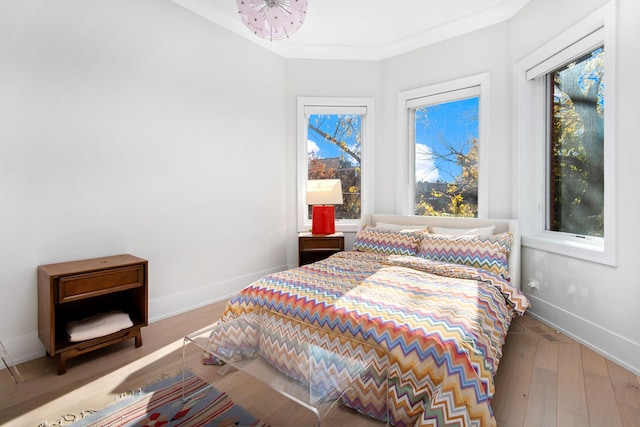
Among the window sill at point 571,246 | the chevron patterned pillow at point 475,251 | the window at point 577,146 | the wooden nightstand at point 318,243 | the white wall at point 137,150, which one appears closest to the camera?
the white wall at point 137,150

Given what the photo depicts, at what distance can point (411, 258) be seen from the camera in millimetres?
2775

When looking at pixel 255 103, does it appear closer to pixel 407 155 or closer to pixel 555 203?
pixel 407 155

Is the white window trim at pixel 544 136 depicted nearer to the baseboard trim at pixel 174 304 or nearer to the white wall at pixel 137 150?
the white wall at pixel 137 150

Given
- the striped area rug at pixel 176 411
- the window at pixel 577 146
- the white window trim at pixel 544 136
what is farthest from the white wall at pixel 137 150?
the window at pixel 577 146

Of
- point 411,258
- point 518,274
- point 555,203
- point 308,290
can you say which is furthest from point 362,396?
point 555,203

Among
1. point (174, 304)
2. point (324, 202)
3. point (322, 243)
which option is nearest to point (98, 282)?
point (174, 304)

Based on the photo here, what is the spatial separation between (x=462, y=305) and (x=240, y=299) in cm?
137

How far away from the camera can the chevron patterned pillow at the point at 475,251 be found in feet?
8.72

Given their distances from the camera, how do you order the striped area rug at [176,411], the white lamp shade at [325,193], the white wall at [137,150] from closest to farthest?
the striped area rug at [176,411] < the white wall at [137,150] < the white lamp shade at [325,193]

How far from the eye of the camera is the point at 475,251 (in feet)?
8.99

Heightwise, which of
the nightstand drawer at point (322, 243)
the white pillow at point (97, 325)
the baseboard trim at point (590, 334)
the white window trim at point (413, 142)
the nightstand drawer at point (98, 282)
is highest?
the white window trim at point (413, 142)

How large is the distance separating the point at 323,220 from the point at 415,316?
2.19 meters

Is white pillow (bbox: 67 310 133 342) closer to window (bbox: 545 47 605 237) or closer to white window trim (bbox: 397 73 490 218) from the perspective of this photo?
white window trim (bbox: 397 73 490 218)

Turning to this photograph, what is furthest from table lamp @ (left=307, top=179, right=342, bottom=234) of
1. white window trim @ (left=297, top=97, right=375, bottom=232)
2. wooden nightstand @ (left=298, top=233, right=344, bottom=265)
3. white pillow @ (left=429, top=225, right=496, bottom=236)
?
white pillow @ (left=429, top=225, right=496, bottom=236)
